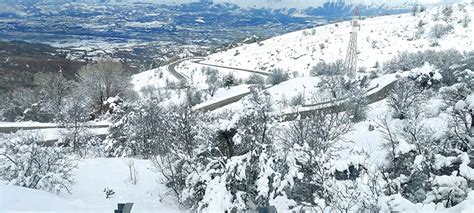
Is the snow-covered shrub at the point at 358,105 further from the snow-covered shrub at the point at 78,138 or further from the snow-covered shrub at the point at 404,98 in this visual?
the snow-covered shrub at the point at 78,138

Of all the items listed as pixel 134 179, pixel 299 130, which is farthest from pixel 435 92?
pixel 134 179

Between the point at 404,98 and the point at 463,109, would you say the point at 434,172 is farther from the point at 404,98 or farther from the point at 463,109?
the point at 404,98

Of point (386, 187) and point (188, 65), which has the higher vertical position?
point (386, 187)

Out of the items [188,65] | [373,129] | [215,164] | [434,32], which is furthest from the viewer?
[188,65]

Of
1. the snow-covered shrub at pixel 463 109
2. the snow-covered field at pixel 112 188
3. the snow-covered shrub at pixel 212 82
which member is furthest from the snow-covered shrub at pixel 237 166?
the snow-covered shrub at pixel 212 82

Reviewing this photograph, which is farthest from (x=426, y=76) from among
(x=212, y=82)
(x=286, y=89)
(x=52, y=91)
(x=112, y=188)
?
(x=52, y=91)

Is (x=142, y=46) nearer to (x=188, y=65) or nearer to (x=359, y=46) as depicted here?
(x=188, y=65)
